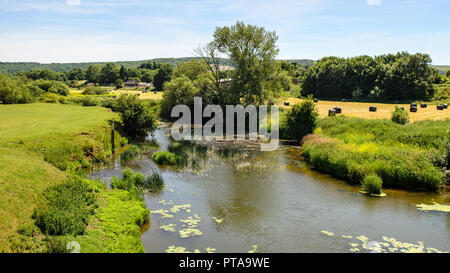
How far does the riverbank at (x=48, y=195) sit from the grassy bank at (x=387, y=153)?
14673 millimetres

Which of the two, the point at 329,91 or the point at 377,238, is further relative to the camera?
the point at 329,91

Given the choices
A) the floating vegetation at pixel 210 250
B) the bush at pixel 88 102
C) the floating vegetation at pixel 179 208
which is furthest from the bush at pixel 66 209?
the bush at pixel 88 102

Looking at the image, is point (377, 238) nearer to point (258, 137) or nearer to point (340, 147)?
point (340, 147)

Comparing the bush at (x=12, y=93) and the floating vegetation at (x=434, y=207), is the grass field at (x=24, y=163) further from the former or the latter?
the floating vegetation at (x=434, y=207)

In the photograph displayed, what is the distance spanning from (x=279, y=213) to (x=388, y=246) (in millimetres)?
5192

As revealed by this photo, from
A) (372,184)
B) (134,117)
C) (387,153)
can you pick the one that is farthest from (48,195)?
(387,153)

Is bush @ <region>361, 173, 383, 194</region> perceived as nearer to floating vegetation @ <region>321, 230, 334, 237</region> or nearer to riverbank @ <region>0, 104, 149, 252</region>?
floating vegetation @ <region>321, 230, 334, 237</region>

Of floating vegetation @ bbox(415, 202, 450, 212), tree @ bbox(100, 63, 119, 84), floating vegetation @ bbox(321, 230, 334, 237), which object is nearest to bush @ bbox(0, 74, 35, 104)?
floating vegetation @ bbox(321, 230, 334, 237)

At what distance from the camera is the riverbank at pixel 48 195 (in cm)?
→ 1169

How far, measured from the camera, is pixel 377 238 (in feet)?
47.5

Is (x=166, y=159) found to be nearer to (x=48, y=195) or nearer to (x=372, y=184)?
(x=48, y=195)

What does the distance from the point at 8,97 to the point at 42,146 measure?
3053cm

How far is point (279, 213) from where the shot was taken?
1712 centimetres

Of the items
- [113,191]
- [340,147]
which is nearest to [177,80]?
[340,147]
